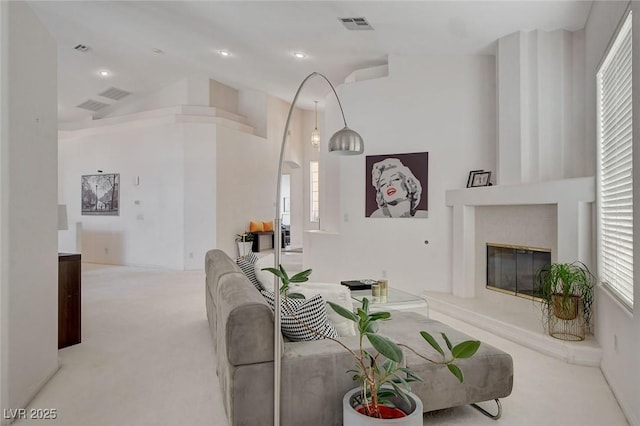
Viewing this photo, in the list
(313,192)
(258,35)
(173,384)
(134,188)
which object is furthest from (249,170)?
(173,384)

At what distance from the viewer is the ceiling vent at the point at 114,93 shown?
861cm

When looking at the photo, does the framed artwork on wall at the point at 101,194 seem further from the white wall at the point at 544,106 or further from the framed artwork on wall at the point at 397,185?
the white wall at the point at 544,106

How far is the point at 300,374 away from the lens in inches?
79.6

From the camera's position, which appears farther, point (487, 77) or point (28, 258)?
point (487, 77)

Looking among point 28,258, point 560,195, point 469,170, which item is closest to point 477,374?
point 560,195

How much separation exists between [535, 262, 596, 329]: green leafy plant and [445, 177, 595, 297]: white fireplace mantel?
5.6 inches

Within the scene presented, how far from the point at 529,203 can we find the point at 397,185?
6.49ft

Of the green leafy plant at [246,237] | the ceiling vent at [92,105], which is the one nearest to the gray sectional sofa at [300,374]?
the green leafy plant at [246,237]

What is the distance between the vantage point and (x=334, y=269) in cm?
623

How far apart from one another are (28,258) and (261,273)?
1459 mm

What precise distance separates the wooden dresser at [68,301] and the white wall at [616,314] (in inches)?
160

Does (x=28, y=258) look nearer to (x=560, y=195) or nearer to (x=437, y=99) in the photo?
(x=560, y=195)

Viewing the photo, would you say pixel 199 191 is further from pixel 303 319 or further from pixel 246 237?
pixel 303 319

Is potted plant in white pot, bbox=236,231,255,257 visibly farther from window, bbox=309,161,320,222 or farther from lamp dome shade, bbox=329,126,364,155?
lamp dome shade, bbox=329,126,364,155
